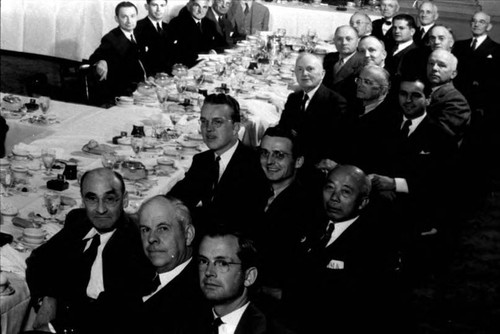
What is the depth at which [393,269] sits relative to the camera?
11.5ft

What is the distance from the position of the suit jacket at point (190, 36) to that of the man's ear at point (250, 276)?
19.4 ft

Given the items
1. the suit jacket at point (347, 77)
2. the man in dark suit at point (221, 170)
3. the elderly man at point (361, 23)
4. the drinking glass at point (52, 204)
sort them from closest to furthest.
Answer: the drinking glass at point (52, 204)
the man in dark suit at point (221, 170)
the suit jacket at point (347, 77)
the elderly man at point (361, 23)

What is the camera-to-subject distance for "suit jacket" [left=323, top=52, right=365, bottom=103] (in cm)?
665

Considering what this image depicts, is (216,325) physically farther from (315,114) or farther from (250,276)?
(315,114)

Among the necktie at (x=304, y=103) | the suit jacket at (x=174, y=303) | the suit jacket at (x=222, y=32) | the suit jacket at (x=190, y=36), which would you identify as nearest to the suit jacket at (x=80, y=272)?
the suit jacket at (x=174, y=303)

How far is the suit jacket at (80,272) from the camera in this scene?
3.16 meters

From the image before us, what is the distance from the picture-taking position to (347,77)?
Answer: 6848 mm

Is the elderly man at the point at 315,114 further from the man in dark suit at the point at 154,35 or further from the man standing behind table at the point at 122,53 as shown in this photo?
the man in dark suit at the point at 154,35

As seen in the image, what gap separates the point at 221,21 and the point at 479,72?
9.89 feet

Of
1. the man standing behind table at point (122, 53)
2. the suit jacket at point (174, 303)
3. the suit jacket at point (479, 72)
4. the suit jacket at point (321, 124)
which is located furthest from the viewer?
the suit jacket at point (479, 72)

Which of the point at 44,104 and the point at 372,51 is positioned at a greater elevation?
the point at 372,51

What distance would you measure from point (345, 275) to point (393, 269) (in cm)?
22

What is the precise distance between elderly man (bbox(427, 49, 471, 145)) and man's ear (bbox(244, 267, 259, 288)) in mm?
2734

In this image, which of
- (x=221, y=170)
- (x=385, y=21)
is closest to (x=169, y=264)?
(x=221, y=170)
